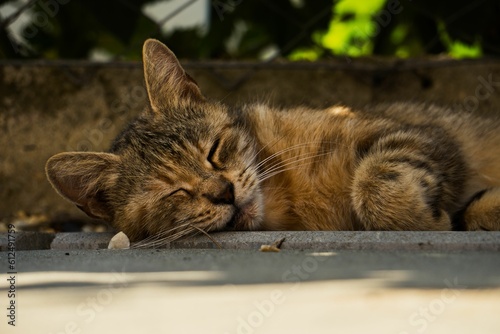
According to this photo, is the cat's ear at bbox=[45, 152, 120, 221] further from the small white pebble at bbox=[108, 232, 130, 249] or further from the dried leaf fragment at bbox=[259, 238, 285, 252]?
the dried leaf fragment at bbox=[259, 238, 285, 252]

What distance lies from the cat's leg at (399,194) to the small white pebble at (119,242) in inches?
34.1

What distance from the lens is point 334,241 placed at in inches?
88.5

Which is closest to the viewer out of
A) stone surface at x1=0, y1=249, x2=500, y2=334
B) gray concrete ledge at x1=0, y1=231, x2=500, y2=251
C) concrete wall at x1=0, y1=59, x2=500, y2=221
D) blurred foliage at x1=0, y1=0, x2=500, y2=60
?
stone surface at x1=0, y1=249, x2=500, y2=334

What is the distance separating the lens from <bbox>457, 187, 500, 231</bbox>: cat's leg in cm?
260

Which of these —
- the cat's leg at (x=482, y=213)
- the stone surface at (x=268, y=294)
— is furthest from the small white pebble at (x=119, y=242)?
the cat's leg at (x=482, y=213)

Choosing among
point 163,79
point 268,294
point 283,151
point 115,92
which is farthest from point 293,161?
point 115,92

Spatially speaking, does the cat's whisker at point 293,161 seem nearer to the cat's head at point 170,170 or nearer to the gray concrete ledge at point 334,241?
the cat's head at point 170,170

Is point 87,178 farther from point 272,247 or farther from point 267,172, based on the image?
point 272,247

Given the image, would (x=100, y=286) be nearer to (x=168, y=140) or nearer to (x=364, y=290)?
(x=364, y=290)

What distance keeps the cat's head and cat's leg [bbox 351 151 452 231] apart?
0.41m

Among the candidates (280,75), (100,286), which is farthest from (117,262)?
(280,75)

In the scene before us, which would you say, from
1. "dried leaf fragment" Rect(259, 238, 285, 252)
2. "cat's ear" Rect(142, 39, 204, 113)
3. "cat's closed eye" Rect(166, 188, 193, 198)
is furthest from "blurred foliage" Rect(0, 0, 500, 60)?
"dried leaf fragment" Rect(259, 238, 285, 252)

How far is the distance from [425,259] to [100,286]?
2.87 feet

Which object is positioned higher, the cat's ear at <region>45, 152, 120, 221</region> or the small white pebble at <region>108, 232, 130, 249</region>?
the cat's ear at <region>45, 152, 120, 221</region>
